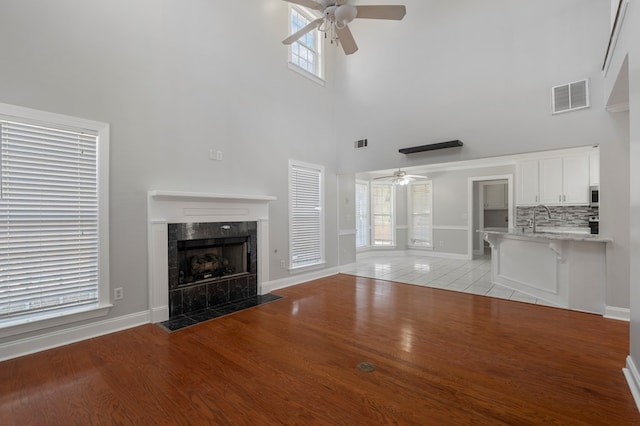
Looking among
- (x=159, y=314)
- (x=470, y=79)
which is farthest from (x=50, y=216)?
(x=470, y=79)

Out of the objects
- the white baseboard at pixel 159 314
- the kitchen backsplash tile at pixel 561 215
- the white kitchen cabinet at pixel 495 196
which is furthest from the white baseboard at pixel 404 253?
the white baseboard at pixel 159 314

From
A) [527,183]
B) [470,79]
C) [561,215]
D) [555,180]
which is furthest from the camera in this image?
[527,183]

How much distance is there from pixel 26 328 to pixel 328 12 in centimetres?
439

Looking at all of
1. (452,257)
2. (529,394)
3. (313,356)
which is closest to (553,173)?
(452,257)

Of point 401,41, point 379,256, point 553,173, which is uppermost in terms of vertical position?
point 401,41

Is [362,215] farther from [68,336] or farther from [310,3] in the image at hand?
[68,336]

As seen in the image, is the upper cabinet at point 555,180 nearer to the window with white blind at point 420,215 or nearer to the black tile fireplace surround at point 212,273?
the window with white blind at point 420,215

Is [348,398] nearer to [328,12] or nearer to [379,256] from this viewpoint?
[328,12]

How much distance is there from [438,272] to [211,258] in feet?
15.7

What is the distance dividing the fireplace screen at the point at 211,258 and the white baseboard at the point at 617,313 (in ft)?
16.0

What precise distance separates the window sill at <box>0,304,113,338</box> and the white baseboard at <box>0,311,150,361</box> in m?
0.09

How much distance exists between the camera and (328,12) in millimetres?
3186

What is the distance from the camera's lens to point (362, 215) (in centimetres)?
909

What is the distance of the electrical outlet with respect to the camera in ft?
10.8
